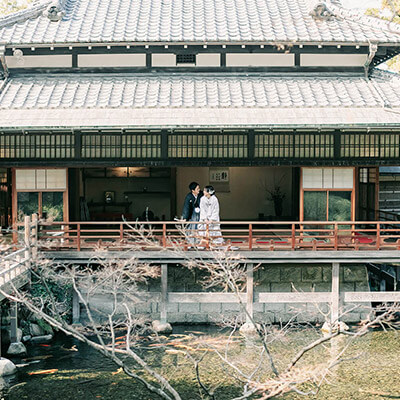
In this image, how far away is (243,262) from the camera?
15727 mm

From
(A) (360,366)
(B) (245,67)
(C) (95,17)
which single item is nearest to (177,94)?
(B) (245,67)

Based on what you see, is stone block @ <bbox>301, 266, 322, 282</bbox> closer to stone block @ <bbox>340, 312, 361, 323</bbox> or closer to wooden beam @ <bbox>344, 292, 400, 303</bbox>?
wooden beam @ <bbox>344, 292, 400, 303</bbox>

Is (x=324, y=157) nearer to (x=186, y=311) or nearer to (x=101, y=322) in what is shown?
(x=186, y=311)

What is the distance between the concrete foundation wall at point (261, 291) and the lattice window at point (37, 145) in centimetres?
381

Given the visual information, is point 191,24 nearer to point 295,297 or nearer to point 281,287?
point 281,287

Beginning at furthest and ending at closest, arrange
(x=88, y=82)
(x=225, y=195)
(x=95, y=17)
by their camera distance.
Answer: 1. (x=225, y=195)
2. (x=95, y=17)
3. (x=88, y=82)

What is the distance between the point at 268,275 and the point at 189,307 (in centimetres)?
211

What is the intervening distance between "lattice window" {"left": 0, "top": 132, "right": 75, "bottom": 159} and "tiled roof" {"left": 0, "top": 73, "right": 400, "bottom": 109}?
77 cm

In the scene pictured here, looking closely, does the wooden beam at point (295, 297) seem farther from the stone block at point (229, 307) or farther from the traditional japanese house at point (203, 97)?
the traditional japanese house at point (203, 97)

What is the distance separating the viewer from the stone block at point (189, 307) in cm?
1666

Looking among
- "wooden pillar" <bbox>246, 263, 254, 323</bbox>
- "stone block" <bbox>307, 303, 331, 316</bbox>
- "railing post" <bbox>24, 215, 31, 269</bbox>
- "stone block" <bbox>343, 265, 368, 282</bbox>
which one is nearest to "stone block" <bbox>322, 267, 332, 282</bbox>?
"stone block" <bbox>343, 265, 368, 282</bbox>

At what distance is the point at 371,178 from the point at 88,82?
329 inches

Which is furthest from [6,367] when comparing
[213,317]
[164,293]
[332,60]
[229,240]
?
[332,60]

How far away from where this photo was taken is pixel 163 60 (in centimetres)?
1848
